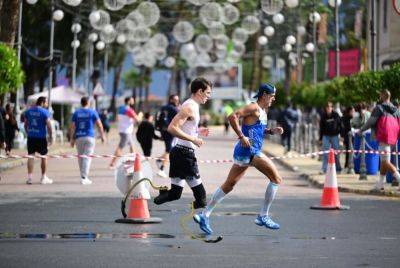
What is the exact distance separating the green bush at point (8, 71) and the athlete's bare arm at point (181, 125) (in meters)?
18.7

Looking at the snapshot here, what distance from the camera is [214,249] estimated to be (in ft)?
43.4

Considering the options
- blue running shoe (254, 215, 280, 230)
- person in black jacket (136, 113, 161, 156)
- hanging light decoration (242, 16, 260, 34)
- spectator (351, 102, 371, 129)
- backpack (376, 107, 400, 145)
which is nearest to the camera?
blue running shoe (254, 215, 280, 230)

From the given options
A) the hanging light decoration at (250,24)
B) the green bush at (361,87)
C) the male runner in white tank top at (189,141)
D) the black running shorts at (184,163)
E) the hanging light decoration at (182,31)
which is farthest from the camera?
the hanging light decoration at (182,31)

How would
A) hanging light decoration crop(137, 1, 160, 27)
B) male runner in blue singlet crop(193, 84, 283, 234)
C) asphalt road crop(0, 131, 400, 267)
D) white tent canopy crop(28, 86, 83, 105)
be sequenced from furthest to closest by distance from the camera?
white tent canopy crop(28, 86, 83, 105) < hanging light decoration crop(137, 1, 160, 27) < male runner in blue singlet crop(193, 84, 283, 234) < asphalt road crop(0, 131, 400, 267)

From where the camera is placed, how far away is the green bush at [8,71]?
32.8 meters

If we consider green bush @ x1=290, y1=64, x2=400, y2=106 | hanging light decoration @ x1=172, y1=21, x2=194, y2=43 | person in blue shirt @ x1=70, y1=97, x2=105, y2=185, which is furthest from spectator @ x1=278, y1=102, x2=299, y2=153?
person in blue shirt @ x1=70, y1=97, x2=105, y2=185

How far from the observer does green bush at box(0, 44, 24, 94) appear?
32844mm

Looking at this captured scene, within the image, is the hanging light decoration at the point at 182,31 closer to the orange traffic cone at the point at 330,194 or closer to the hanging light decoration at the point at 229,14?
the hanging light decoration at the point at 229,14

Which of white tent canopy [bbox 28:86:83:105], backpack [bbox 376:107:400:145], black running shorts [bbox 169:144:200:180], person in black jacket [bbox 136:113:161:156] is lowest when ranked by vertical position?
white tent canopy [bbox 28:86:83:105]

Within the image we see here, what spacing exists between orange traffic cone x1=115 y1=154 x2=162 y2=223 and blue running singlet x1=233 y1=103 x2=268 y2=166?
1.70 m

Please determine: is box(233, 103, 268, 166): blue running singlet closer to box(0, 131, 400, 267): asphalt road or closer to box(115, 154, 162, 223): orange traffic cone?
box(0, 131, 400, 267): asphalt road

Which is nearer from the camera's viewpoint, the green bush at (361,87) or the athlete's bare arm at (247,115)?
the athlete's bare arm at (247,115)

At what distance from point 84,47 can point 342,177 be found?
51.1m

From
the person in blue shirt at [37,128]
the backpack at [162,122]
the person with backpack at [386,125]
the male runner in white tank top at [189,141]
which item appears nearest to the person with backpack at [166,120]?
the backpack at [162,122]
